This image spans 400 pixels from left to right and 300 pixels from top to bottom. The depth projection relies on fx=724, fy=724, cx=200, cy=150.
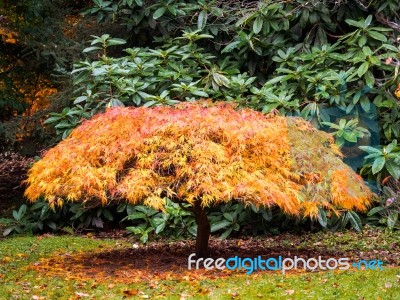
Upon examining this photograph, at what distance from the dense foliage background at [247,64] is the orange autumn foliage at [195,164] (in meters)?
1.76

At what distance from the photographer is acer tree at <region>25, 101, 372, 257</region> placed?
630 centimetres

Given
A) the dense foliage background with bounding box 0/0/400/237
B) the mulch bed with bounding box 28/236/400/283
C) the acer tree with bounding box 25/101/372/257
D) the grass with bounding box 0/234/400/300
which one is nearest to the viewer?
the grass with bounding box 0/234/400/300

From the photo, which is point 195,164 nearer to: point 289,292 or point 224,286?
point 224,286

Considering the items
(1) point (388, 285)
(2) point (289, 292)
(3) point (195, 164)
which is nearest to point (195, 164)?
(3) point (195, 164)

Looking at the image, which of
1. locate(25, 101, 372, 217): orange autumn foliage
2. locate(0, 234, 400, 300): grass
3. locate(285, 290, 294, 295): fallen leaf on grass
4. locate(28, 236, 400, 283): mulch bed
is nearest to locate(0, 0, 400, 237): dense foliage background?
locate(28, 236, 400, 283): mulch bed

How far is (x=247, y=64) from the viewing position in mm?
10312

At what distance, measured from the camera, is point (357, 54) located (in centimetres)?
927

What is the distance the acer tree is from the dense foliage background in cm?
180

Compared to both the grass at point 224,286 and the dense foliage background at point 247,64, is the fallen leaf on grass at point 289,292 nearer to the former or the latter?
the grass at point 224,286

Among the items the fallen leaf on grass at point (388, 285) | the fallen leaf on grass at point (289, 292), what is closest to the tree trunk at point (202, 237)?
the fallen leaf on grass at point (289, 292)

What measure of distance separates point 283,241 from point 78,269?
2.93 m

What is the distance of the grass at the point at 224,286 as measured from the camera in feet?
18.4

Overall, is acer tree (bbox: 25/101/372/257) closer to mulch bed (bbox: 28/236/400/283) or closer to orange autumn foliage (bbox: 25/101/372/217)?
orange autumn foliage (bbox: 25/101/372/217)

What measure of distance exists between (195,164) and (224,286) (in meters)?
1.12
